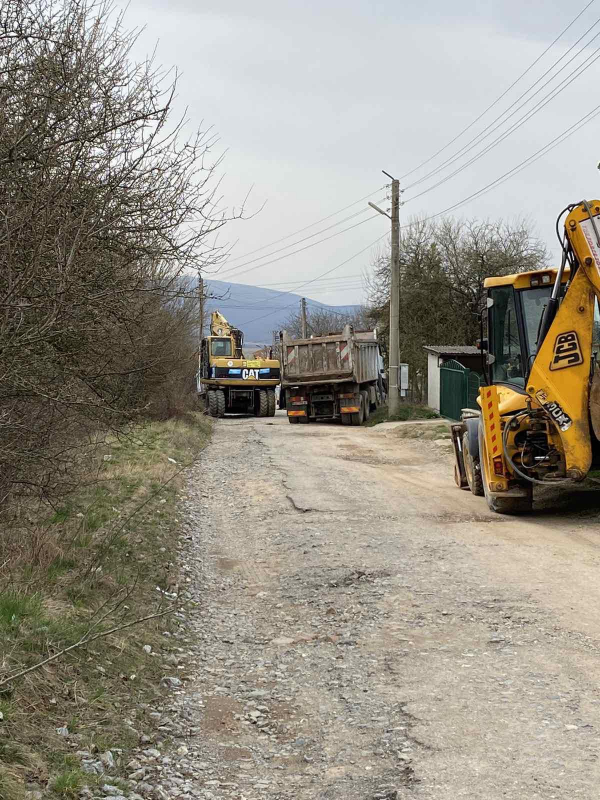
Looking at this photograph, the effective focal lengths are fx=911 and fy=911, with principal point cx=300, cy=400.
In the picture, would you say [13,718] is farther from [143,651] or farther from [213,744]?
[143,651]

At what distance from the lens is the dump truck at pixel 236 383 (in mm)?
32875

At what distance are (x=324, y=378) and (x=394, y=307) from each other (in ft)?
10.4

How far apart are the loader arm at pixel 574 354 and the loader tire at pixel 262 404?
2419 cm

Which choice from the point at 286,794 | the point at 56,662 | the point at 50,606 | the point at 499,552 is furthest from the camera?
the point at 499,552

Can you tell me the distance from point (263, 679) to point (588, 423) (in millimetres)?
5306

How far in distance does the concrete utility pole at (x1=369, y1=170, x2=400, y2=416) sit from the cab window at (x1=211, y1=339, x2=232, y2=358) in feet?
29.8

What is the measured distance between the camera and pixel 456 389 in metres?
26.5

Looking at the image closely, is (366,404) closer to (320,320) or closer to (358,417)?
(358,417)

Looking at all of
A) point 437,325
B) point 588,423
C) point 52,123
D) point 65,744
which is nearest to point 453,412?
point 437,325

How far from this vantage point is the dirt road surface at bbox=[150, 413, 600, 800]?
4055 mm

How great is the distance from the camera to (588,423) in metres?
9.45

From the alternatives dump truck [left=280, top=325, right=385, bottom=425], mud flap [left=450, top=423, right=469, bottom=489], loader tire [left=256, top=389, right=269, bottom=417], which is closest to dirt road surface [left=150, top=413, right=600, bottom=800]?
mud flap [left=450, top=423, right=469, bottom=489]

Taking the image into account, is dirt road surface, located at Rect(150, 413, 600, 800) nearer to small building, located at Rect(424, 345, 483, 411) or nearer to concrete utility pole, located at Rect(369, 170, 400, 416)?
concrete utility pole, located at Rect(369, 170, 400, 416)

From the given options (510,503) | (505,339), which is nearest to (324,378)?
(505,339)
